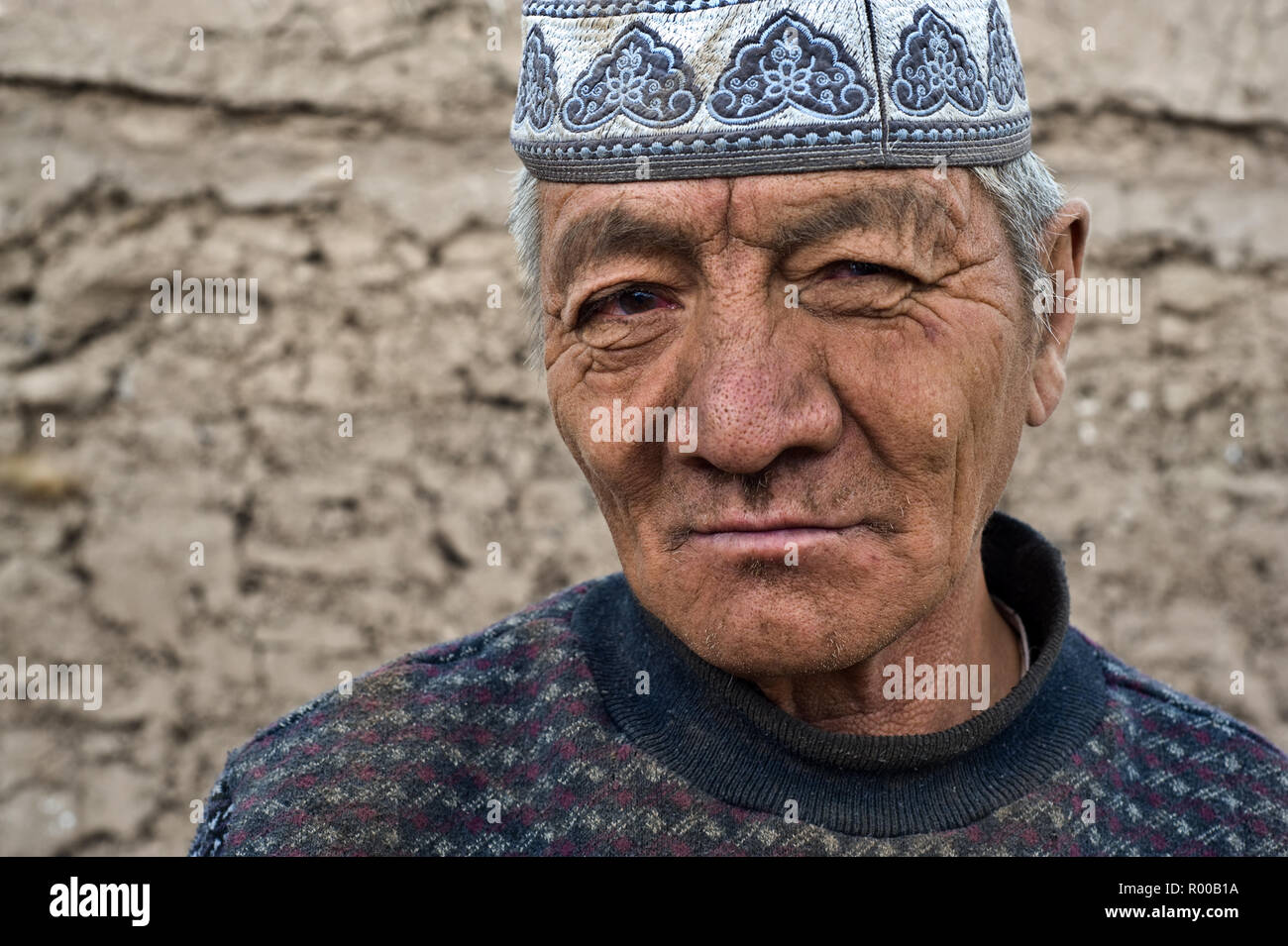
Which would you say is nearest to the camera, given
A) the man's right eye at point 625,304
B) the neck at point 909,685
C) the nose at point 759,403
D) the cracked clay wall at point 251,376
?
the nose at point 759,403

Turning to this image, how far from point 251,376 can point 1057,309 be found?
2.50m

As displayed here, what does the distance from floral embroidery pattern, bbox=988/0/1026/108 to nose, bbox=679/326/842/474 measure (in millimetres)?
522

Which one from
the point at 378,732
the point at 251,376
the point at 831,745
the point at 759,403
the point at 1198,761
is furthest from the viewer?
the point at 251,376

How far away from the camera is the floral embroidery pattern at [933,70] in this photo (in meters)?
1.80

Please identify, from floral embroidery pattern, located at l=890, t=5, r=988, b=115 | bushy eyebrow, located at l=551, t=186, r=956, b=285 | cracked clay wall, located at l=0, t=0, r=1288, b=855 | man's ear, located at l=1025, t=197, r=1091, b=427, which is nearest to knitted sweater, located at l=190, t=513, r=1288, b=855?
man's ear, located at l=1025, t=197, r=1091, b=427

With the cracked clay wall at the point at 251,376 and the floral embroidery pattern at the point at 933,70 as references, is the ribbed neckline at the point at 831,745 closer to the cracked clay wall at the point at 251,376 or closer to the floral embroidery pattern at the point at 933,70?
the floral embroidery pattern at the point at 933,70

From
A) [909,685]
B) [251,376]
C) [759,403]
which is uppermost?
[251,376]

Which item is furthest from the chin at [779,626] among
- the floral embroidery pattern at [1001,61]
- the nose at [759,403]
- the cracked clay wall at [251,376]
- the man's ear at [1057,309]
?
the cracked clay wall at [251,376]

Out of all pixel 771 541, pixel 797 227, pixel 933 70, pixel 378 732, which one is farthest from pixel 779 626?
pixel 933 70

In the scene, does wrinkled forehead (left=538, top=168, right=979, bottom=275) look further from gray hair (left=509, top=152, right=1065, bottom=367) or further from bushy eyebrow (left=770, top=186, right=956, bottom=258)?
gray hair (left=509, top=152, right=1065, bottom=367)

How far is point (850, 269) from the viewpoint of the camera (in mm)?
1797

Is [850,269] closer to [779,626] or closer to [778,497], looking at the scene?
[778,497]

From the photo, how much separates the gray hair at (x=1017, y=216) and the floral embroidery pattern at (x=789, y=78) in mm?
240
